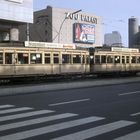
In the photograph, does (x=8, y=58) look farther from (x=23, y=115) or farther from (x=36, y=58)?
(x=23, y=115)

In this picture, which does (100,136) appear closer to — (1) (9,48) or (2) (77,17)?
(1) (9,48)

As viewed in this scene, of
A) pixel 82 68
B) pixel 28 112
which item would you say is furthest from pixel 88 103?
pixel 82 68

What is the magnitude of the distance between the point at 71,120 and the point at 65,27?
103 meters

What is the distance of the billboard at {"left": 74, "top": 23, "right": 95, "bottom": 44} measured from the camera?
11569 centimetres

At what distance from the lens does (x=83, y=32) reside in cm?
11856

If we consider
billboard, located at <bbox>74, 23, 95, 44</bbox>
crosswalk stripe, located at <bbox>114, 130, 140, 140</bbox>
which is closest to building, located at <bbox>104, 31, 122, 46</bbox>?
billboard, located at <bbox>74, 23, 95, 44</bbox>

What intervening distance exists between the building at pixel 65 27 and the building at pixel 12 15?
150 ft

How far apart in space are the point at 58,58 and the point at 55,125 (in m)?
22.7

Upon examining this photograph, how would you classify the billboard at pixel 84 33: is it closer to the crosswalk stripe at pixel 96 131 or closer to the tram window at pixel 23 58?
the tram window at pixel 23 58

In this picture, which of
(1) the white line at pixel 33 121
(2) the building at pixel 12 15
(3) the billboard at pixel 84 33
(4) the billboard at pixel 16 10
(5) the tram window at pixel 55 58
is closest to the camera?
(1) the white line at pixel 33 121

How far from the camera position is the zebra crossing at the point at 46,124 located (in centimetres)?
924

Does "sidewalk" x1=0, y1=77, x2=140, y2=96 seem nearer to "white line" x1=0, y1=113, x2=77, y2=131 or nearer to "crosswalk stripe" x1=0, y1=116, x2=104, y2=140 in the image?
"white line" x1=0, y1=113, x2=77, y2=131

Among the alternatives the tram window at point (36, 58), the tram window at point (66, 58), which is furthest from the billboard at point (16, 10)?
the tram window at point (36, 58)

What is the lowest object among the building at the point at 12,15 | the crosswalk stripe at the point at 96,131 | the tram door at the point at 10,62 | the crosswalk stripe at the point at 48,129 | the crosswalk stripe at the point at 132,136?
the crosswalk stripe at the point at 132,136
